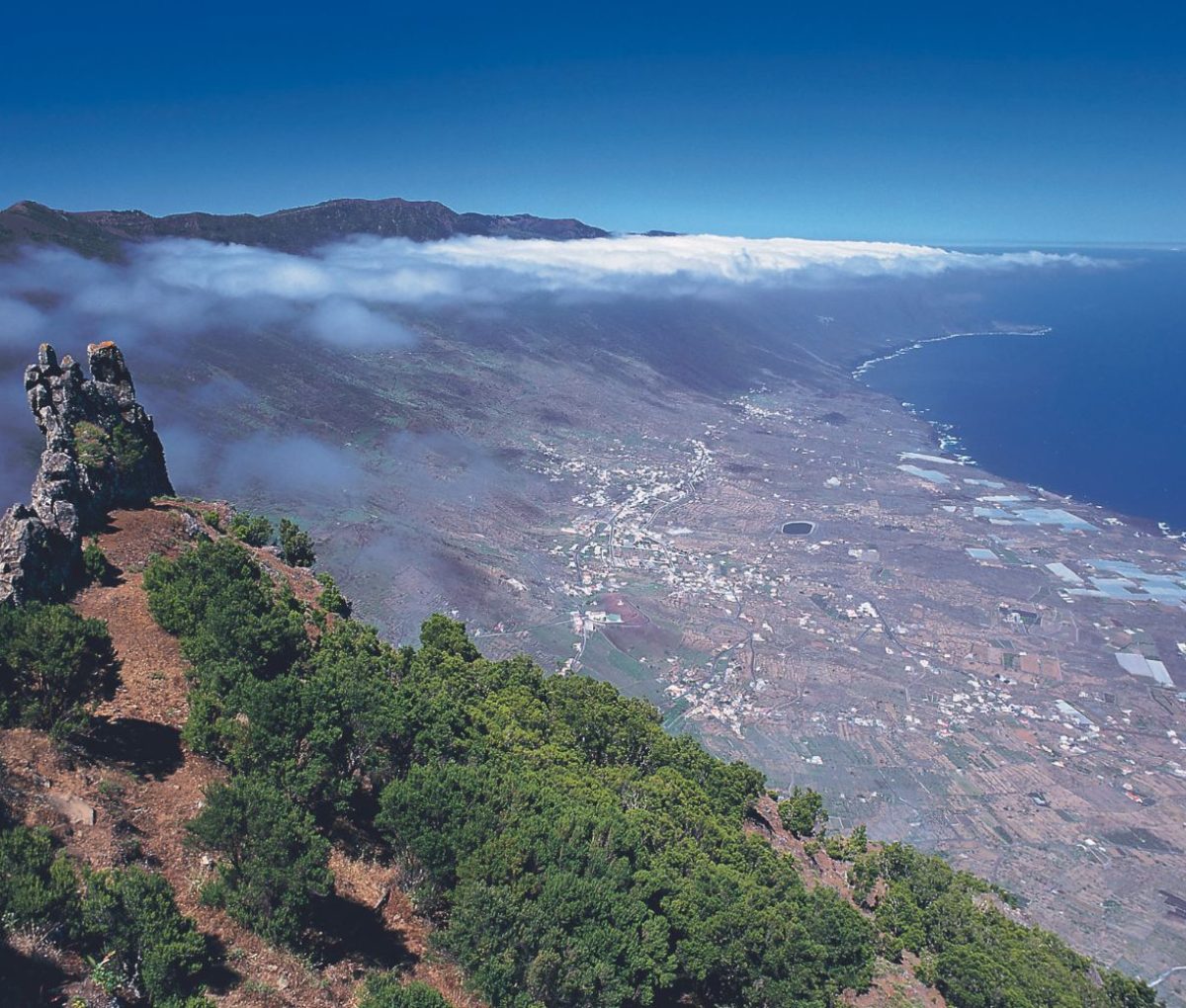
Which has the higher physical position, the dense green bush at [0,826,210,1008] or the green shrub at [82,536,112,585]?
the green shrub at [82,536,112,585]

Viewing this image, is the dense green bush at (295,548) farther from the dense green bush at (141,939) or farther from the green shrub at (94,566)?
the dense green bush at (141,939)

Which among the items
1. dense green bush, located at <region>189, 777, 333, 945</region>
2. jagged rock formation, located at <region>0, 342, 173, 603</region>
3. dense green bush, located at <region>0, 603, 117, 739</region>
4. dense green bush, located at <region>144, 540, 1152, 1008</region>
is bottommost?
dense green bush, located at <region>144, 540, 1152, 1008</region>

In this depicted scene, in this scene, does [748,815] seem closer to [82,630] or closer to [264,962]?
[264,962]

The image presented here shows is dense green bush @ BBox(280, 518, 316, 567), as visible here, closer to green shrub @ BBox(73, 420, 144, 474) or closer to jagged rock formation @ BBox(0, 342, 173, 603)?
jagged rock formation @ BBox(0, 342, 173, 603)

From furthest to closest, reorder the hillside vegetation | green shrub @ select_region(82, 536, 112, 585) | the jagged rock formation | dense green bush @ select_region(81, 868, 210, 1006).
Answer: green shrub @ select_region(82, 536, 112, 585) → the jagged rock formation → the hillside vegetation → dense green bush @ select_region(81, 868, 210, 1006)

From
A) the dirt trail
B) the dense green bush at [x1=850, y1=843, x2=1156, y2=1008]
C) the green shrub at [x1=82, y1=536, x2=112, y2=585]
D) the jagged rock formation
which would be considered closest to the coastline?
the dense green bush at [x1=850, y1=843, x2=1156, y2=1008]

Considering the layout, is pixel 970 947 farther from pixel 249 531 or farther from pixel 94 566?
pixel 249 531
